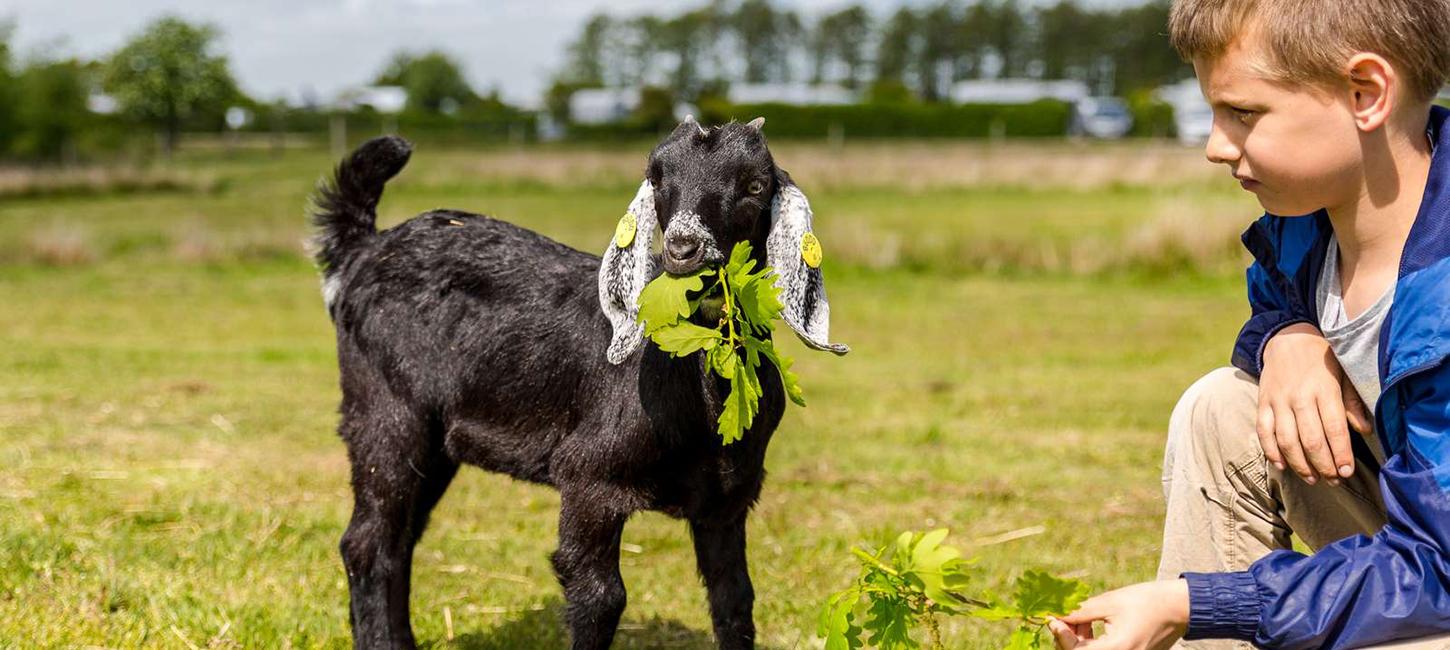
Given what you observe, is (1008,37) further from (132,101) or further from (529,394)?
(529,394)

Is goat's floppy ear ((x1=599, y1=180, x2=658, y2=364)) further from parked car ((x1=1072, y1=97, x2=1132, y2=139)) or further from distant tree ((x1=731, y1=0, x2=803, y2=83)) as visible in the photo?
distant tree ((x1=731, y1=0, x2=803, y2=83))

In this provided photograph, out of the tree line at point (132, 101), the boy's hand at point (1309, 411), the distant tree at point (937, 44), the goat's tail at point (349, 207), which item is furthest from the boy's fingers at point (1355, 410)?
the distant tree at point (937, 44)

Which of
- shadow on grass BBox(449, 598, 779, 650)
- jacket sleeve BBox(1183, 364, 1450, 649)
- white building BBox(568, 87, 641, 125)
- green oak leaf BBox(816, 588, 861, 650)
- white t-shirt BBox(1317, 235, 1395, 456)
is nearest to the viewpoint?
jacket sleeve BBox(1183, 364, 1450, 649)

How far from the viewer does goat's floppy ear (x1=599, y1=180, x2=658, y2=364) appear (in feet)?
11.4

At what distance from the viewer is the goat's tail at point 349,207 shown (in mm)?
4934

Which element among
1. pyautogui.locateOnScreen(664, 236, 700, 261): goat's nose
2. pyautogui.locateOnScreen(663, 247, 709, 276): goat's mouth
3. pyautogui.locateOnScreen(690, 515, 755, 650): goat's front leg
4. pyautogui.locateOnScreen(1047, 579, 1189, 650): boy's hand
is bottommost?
pyautogui.locateOnScreen(690, 515, 755, 650): goat's front leg

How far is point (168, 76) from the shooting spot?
4356 cm

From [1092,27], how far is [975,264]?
109 meters

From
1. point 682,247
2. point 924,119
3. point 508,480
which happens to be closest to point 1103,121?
point 924,119

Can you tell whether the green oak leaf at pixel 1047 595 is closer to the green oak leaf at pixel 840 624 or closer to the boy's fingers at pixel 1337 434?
the green oak leaf at pixel 840 624

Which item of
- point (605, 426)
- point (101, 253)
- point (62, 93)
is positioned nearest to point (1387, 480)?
point (605, 426)

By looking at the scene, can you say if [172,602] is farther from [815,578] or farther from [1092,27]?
[1092,27]

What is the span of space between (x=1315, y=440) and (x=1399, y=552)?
1.48ft

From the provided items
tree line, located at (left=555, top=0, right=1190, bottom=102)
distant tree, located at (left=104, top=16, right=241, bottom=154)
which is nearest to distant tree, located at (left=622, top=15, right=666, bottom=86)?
tree line, located at (left=555, top=0, right=1190, bottom=102)
